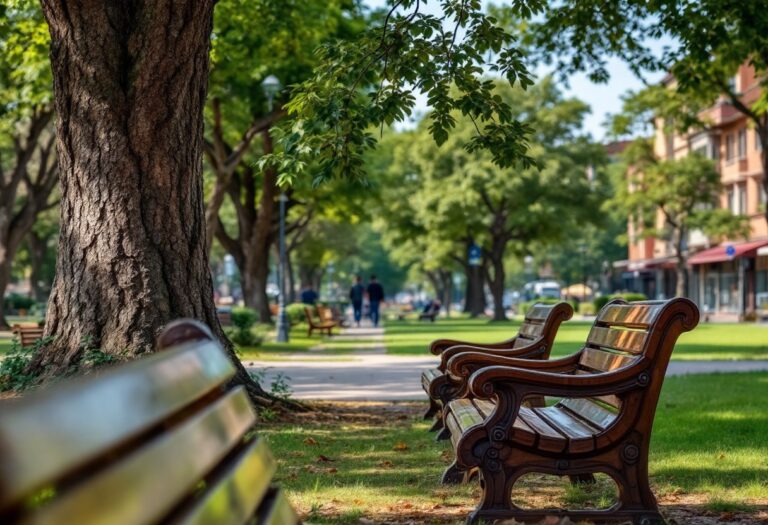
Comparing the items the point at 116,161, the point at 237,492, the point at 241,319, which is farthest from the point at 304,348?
the point at 237,492

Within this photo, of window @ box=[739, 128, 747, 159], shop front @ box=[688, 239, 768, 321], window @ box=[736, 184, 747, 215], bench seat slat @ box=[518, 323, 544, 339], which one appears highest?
window @ box=[739, 128, 747, 159]

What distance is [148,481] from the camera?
1.64 m

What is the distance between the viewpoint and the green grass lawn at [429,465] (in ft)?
20.1

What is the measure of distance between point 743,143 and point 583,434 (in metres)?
61.3

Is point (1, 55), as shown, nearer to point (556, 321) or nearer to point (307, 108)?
point (307, 108)

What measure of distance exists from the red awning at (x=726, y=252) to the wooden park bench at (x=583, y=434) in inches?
1886

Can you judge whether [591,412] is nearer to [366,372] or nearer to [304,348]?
[366,372]

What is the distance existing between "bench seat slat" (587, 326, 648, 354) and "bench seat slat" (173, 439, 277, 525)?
2682 mm

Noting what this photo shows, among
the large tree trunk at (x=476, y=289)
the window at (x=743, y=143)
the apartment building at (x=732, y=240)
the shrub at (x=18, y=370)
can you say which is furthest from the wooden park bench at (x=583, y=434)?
the window at (x=743, y=143)

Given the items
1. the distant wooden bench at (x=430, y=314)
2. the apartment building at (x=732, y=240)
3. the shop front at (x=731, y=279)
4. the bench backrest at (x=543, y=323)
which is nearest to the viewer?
the bench backrest at (x=543, y=323)

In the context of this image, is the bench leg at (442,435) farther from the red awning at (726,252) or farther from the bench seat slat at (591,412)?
the red awning at (726,252)

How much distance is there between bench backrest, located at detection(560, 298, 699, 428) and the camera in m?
5.15

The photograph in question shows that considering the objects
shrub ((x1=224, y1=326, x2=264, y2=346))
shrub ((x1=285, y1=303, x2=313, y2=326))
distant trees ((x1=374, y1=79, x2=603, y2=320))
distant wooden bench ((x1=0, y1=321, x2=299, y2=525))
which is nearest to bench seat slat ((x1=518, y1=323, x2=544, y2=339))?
distant wooden bench ((x1=0, y1=321, x2=299, y2=525))

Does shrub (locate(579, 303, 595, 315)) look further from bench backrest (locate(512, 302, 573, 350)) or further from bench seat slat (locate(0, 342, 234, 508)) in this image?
bench seat slat (locate(0, 342, 234, 508))
